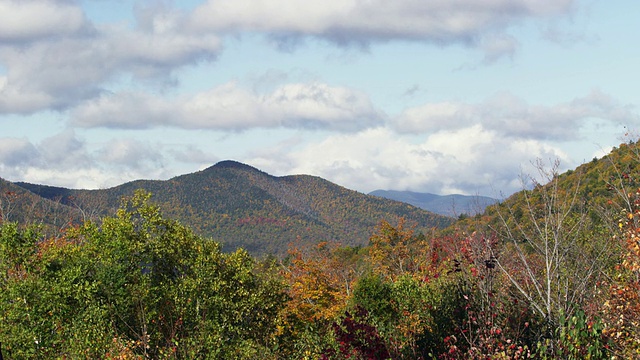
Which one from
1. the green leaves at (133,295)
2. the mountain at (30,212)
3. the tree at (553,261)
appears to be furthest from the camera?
the mountain at (30,212)

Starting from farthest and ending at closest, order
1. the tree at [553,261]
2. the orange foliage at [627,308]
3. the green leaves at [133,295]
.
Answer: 1. the green leaves at [133,295]
2. the tree at [553,261]
3. the orange foliage at [627,308]

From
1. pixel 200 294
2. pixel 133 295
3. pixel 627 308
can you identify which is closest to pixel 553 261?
pixel 627 308

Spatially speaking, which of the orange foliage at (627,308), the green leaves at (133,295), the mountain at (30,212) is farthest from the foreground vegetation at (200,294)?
the mountain at (30,212)

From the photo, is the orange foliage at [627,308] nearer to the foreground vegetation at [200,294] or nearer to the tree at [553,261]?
the tree at [553,261]

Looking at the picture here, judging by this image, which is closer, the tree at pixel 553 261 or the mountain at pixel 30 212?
the tree at pixel 553 261

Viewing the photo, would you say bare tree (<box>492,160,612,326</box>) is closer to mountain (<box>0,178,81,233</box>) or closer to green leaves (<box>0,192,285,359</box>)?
green leaves (<box>0,192,285,359</box>)

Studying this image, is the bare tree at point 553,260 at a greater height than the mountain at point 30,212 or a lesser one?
lesser

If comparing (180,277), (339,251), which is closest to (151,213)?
(180,277)

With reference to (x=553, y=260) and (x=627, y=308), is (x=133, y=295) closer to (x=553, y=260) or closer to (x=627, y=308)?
(x=553, y=260)

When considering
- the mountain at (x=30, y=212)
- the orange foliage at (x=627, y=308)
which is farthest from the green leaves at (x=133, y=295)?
the mountain at (x=30, y=212)

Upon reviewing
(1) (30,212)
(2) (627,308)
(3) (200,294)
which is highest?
(1) (30,212)

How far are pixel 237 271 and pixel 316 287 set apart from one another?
742 inches

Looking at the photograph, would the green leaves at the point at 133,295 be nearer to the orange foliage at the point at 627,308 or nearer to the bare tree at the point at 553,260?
the bare tree at the point at 553,260

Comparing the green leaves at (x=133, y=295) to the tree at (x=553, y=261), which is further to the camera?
the green leaves at (x=133, y=295)
